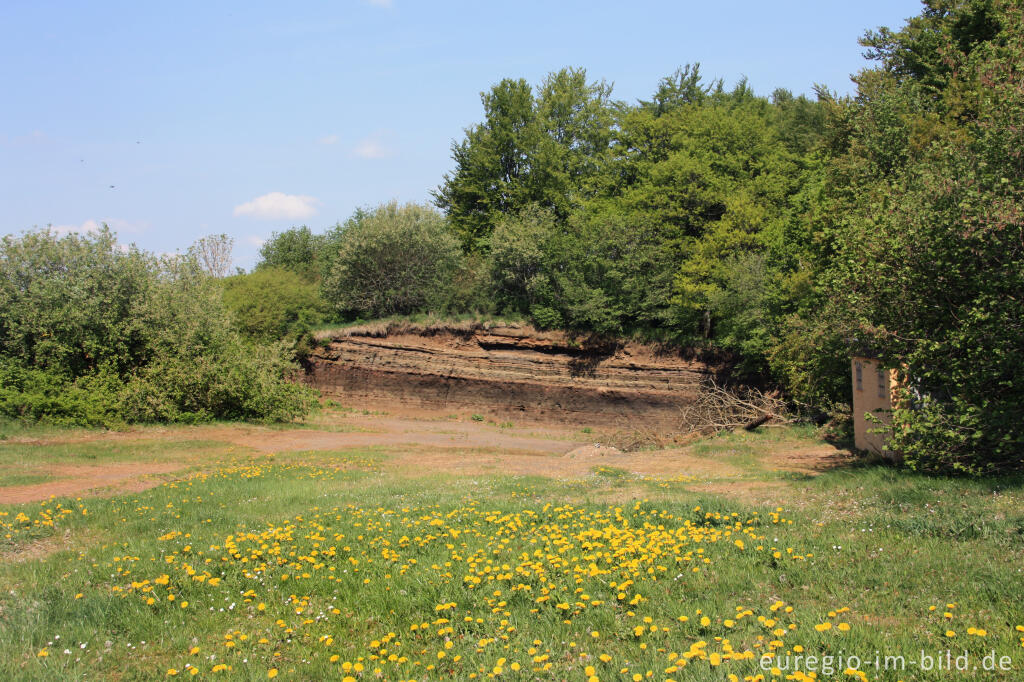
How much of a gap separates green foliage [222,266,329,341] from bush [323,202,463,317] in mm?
1813

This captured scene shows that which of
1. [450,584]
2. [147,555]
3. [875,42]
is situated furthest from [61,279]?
[875,42]

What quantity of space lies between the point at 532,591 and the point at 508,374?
35206 millimetres

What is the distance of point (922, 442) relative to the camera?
38.7 ft

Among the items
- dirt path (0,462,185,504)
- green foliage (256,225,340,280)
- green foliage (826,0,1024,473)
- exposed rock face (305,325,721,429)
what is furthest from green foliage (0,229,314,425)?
green foliage (256,225,340,280)

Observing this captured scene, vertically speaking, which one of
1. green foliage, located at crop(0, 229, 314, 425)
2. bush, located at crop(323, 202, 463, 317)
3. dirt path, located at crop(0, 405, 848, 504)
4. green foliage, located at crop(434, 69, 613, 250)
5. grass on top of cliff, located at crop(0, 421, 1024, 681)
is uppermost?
green foliage, located at crop(434, 69, 613, 250)

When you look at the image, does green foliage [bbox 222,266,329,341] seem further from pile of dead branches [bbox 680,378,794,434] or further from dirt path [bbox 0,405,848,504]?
pile of dead branches [bbox 680,378,794,434]

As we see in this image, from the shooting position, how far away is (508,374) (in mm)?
41531

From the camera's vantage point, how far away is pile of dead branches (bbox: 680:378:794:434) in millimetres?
28781

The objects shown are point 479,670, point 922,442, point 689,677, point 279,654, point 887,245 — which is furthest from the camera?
point 887,245

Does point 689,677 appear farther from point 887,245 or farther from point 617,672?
point 887,245

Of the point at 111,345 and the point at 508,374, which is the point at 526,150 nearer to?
the point at 508,374

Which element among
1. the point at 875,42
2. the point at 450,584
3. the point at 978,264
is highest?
the point at 875,42

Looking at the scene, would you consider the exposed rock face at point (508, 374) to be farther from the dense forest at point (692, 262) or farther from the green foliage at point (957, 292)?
the green foliage at point (957, 292)

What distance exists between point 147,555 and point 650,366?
33105 mm
